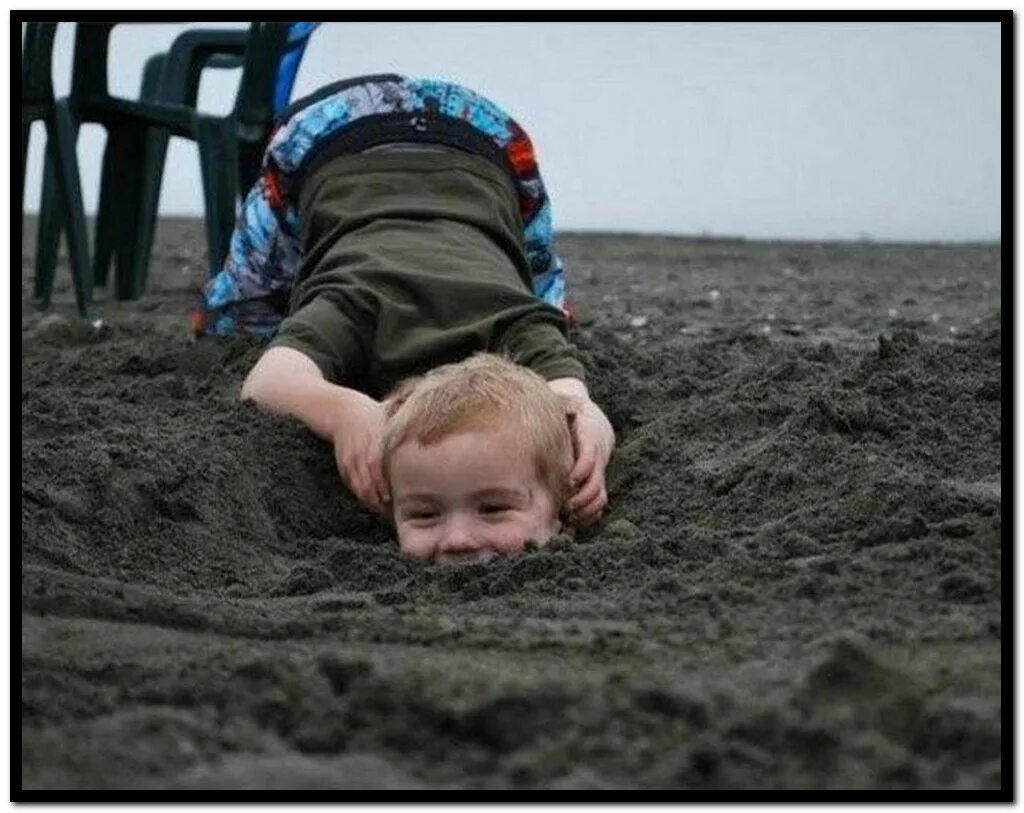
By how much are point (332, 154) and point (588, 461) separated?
1.54 m

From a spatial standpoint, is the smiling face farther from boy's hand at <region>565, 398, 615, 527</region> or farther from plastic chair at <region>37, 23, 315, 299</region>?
Result: plastic chair at <region>37, 23, 315, 299</region>

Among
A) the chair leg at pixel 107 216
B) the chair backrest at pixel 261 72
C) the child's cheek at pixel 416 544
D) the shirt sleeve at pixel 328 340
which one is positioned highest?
the chair backrest at pixel 261 72

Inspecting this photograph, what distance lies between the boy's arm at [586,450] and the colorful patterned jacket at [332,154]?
978mm

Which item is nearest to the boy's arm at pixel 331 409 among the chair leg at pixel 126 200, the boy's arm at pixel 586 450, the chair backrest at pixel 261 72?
the boy's arm at pixel 586 450

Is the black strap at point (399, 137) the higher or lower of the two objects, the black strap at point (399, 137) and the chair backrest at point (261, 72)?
the lower

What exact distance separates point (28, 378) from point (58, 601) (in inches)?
90.6

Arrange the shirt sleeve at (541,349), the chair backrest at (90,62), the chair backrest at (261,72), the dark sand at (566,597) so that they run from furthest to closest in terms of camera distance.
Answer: the chair backrest at (90,62) < the chair backrest at (261,72) < the shirt sleeve at (541,349) < the dark sand at (566,597)

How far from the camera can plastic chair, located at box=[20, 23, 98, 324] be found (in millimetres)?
6223

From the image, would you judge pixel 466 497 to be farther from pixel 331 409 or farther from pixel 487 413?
pixel 331 409

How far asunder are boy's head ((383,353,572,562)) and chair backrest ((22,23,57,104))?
10.9 ft

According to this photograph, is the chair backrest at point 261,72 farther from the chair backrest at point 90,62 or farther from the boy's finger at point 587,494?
the boy's finger at point 587,494

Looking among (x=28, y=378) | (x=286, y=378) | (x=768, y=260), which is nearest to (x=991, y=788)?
(x=286, y=378)

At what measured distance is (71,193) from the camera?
632 centimetres

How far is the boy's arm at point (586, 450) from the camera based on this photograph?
10.9ft
